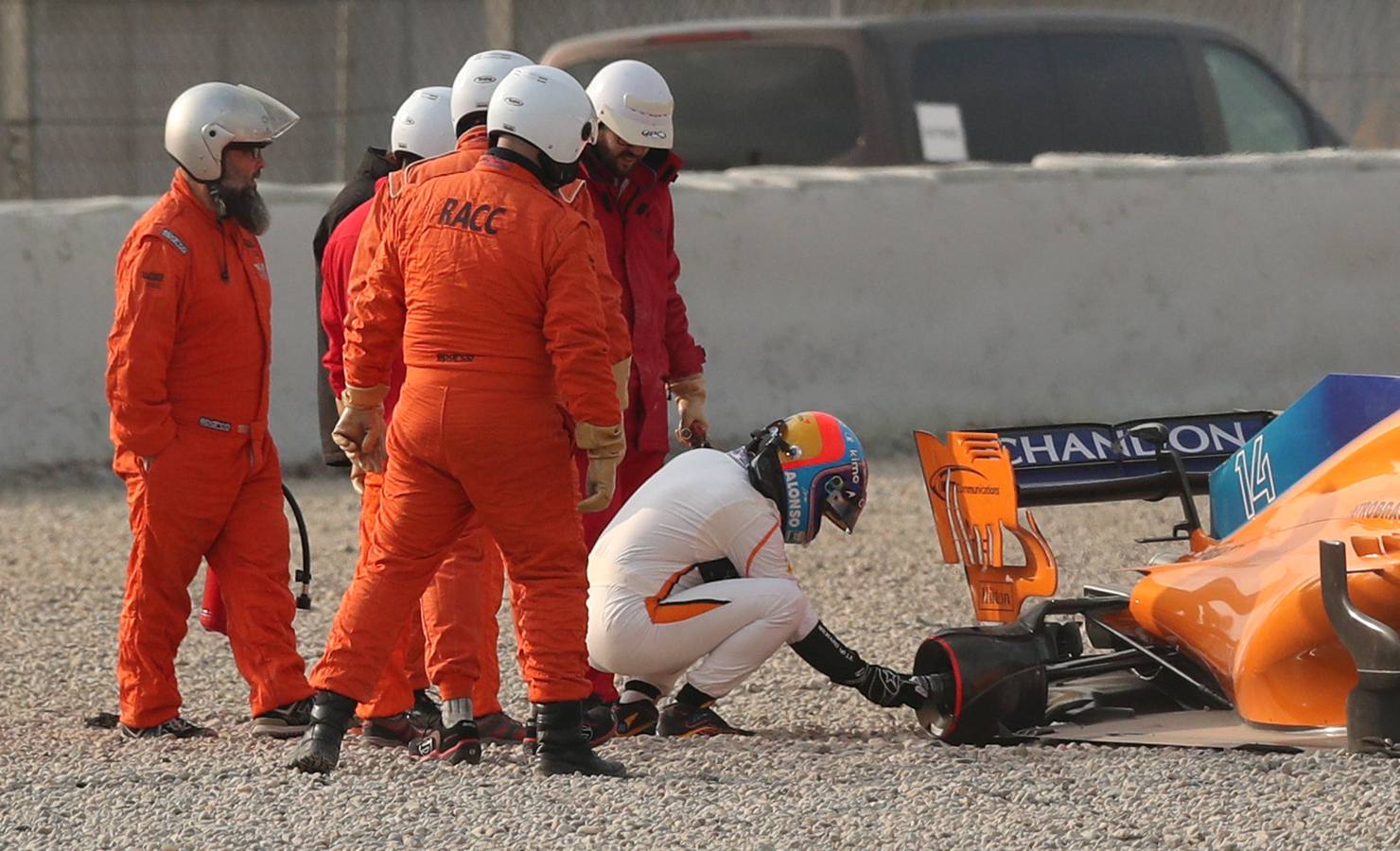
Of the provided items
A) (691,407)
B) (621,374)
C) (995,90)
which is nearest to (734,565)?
(621,374)

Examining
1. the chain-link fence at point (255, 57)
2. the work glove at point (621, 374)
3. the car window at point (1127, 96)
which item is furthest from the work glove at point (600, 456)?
A: the chain-link fence at point (255, 57)

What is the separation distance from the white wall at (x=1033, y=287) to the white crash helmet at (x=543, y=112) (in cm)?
516

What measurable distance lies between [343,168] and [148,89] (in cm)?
416

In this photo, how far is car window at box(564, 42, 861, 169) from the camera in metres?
10.5

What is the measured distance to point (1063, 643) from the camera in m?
5.91

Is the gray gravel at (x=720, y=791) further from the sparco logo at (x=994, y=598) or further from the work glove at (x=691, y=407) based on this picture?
the work glove at (x=691, y=407)

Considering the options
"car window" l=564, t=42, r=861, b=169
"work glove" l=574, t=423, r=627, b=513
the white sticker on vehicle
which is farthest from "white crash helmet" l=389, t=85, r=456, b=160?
the white sticker on vehicle

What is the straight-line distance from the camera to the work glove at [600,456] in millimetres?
5039

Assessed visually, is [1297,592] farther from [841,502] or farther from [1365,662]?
[841,502]

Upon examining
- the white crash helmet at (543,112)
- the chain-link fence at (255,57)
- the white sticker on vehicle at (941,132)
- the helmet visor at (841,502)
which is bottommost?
the helmet visor at (841,502)

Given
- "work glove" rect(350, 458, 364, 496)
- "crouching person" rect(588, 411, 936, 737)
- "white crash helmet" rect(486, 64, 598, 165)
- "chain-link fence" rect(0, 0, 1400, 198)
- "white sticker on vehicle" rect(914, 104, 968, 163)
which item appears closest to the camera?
"white crash helmet" rect(486, 64, 598, 165)

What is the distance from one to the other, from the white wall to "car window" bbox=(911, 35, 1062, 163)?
420 millimetres

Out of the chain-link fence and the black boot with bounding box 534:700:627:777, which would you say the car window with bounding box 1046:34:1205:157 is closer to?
the chain-link fence

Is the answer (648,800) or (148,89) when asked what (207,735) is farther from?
(148,89)
